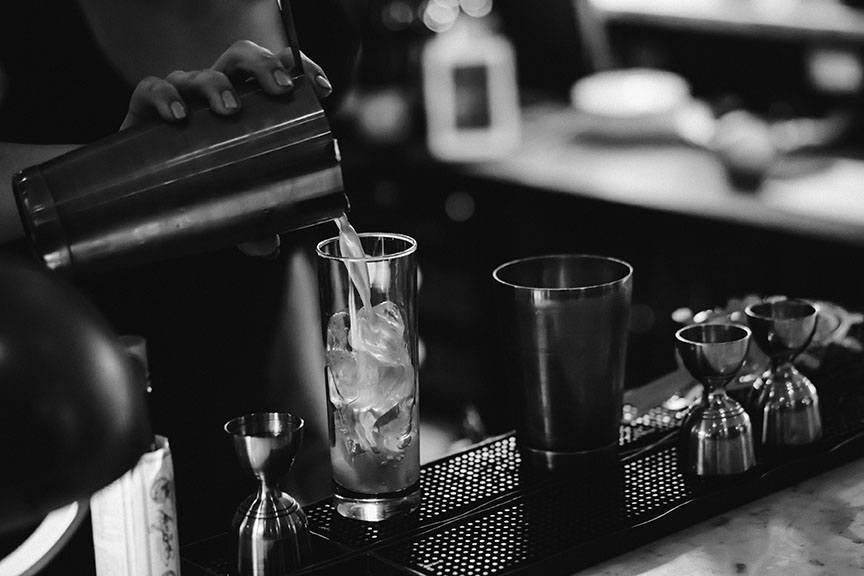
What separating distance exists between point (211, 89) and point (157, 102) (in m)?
0.05

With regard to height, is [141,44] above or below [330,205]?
above

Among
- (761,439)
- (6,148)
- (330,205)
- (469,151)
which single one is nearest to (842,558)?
(761,439)

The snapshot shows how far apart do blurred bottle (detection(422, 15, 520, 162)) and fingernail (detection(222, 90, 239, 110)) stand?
99.7 inches

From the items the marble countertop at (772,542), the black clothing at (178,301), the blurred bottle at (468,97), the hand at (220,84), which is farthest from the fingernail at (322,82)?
the blurred bottle at (468,97)

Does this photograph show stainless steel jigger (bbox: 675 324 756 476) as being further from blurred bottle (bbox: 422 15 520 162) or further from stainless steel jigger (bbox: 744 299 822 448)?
blurred bottle (bbox: 422 15 520 162)

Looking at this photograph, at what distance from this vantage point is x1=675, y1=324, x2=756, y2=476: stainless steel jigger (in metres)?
1.25

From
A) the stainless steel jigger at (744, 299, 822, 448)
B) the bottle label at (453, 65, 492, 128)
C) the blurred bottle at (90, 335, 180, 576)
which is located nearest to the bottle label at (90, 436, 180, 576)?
the blurred bottle at (90, 335, 180, 576)

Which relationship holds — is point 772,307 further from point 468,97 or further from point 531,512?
point 468,97

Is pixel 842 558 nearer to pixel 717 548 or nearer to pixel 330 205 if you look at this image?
pixel 717 548

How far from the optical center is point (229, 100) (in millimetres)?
1089

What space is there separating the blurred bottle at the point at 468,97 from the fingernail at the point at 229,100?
2532 millimetres

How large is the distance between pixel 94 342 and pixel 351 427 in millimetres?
621

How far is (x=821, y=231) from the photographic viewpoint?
8.93 feet

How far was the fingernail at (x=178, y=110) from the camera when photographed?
3.54 feet
